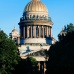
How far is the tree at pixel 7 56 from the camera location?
444 feet

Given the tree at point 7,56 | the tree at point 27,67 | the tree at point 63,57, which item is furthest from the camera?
the tree at point 27,67

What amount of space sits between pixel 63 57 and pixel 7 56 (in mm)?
16783

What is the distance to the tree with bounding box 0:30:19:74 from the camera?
135m

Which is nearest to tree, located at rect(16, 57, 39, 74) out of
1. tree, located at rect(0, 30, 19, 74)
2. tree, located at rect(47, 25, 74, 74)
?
tree, located at rect(0, 30, 19, 74)

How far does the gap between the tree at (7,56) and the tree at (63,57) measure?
752 centimetres

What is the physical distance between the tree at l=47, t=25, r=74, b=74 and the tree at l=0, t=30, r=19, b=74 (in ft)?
24.7

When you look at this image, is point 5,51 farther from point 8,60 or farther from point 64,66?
point 64,66

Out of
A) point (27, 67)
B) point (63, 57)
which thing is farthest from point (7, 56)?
point (27, 67)

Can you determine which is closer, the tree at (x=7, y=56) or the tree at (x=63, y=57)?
the tree at (x=63, y=57)

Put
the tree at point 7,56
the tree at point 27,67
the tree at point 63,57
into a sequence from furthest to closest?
1. the tree at point 27,67
2. the tree at point 7,56
3. the tree at point 63,57

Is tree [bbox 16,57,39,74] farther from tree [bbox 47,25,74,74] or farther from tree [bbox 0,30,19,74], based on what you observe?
tree [bbox 47,25,74,74]

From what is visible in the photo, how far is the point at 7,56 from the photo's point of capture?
13738cm

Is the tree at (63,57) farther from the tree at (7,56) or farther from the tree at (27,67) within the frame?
the tree at (27,67)

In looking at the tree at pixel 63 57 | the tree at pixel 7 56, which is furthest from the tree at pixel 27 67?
the tree at pixel 63 57
